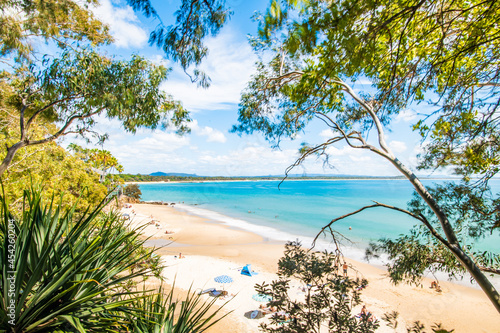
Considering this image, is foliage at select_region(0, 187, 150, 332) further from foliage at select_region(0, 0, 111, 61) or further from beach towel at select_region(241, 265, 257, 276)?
beach towel at select_region(241, 265, 257, 276)

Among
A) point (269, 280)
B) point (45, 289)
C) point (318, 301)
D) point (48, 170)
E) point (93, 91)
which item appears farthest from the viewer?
point (269, 280)

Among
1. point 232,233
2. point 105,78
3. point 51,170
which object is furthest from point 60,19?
point 232,233

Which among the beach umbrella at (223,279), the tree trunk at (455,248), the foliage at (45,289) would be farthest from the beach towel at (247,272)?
the foliage at (45,289)

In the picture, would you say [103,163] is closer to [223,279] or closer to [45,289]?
[223,279]

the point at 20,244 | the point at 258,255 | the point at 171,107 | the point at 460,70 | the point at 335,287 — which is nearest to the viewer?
the point at 20,244

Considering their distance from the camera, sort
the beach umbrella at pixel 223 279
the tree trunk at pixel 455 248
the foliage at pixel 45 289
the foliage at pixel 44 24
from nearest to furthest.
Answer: the foliage at pixel 45 289 < the tree trunk at pixel 455 248 < the foliage at pixel 44 24 < the beach umbrella at pixel 223 279

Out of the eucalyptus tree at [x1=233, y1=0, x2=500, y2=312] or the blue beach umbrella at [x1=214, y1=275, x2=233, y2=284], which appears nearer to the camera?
the eucalyptus tree at [x1=233, y1=0, x2=500, y2=312]

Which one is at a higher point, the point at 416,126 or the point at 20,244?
the point at 416,126

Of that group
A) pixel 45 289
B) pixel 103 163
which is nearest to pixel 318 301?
pixel 45 289

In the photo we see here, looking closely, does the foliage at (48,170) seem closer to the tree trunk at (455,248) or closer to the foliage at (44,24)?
the foliage at (44,24)

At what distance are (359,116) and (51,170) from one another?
10.6 meters

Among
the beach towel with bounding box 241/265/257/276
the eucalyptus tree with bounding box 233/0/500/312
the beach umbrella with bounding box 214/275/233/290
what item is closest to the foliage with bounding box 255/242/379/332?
the eucalyptus tree with bounding box 233/0/500/312

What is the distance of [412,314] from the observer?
30.3 feet

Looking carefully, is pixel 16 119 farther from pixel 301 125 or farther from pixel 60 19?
pixel 301 125
